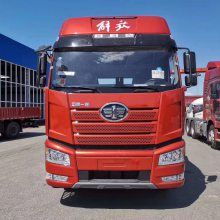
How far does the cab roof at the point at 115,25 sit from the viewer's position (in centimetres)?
587

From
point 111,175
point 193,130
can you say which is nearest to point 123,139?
point 111,175

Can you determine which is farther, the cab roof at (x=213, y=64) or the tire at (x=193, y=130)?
the tire at (x=193, y=130)

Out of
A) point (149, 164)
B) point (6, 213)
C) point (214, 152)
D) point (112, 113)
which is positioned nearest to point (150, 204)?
point (149, 164)

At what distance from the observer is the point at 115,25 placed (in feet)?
19.5

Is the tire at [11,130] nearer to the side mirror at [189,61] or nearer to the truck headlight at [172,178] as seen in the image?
the side mirror at [189,61]

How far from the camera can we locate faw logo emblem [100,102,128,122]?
5180mm

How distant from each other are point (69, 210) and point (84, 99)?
1.70 metres

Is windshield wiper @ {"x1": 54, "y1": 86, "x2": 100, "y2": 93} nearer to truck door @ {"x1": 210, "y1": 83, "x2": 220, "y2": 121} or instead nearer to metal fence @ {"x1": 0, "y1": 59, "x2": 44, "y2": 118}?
truck door @ {"x1": 210, "y1": 83, "x2": 220, "y2": 121}

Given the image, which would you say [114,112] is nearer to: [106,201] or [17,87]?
[106,201]

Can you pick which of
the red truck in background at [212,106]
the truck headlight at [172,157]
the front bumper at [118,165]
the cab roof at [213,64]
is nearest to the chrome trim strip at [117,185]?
the front bumper at [118,165]

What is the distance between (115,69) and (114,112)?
80cm

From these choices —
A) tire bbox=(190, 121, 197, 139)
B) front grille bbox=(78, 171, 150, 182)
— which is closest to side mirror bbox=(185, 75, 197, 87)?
front grille bbox=(78, 171, 150, 182)

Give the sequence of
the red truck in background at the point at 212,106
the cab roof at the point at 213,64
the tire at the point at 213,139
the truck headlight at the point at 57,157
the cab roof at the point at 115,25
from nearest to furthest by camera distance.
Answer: the truck headlight at the point at 57,157 < the cab roof at the point at 115,25 < the red truck in background at the point at 212,106 < the tire at the point at 213,139 < the cab roof at the point at 213,64

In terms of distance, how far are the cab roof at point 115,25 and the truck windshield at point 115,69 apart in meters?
0.38
